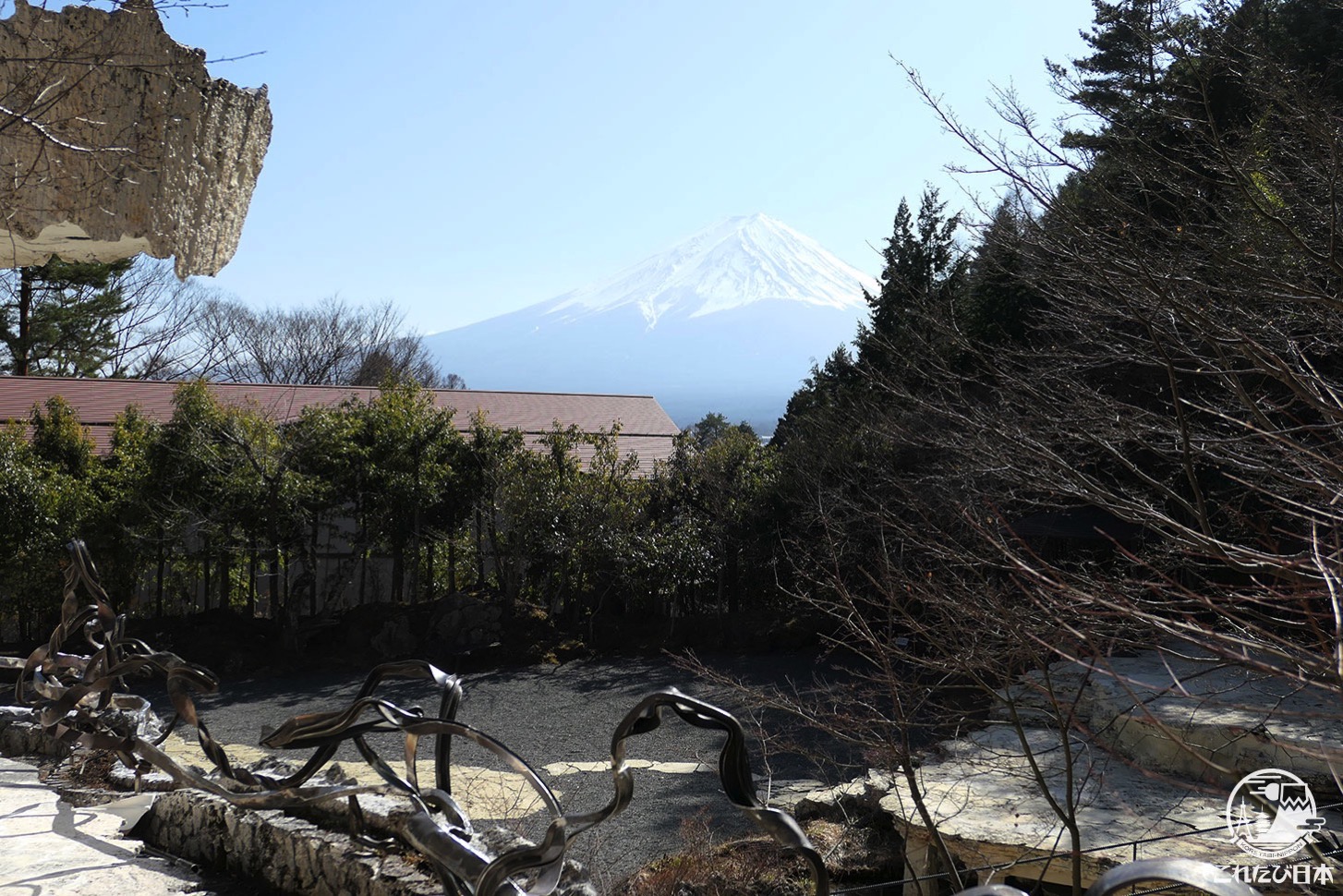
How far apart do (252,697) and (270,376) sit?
2336cm

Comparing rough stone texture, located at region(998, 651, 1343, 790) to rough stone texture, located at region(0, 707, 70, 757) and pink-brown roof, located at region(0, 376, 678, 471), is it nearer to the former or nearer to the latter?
rough stone texture, located at region(0, 707, 70, 757)

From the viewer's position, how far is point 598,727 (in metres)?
10.1

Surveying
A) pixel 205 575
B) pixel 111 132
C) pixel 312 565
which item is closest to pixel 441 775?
pixel 111 132

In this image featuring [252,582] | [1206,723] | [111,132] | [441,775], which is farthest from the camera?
[252,582]

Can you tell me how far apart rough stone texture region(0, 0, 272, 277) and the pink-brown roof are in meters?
12.4

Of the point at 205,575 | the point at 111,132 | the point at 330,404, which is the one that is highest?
the point at 330,404

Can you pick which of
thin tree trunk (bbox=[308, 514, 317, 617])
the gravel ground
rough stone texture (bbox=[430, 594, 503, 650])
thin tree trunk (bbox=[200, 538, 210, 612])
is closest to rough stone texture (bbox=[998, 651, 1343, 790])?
the gravel ground

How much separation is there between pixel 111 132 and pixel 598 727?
8.65 m

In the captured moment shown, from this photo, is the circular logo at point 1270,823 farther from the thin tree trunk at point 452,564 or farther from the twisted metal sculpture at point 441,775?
the thin tree trunk at point 452,564

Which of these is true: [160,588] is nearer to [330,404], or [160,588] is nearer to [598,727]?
[330,404]

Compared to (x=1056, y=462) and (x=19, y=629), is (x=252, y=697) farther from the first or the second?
(x=1056, y=462)

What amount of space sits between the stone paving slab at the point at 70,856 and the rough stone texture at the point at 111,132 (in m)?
1.43

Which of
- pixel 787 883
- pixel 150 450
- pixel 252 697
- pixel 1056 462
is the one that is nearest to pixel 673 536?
pixel 252 697

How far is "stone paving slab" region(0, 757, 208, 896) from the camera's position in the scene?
2.29 m
